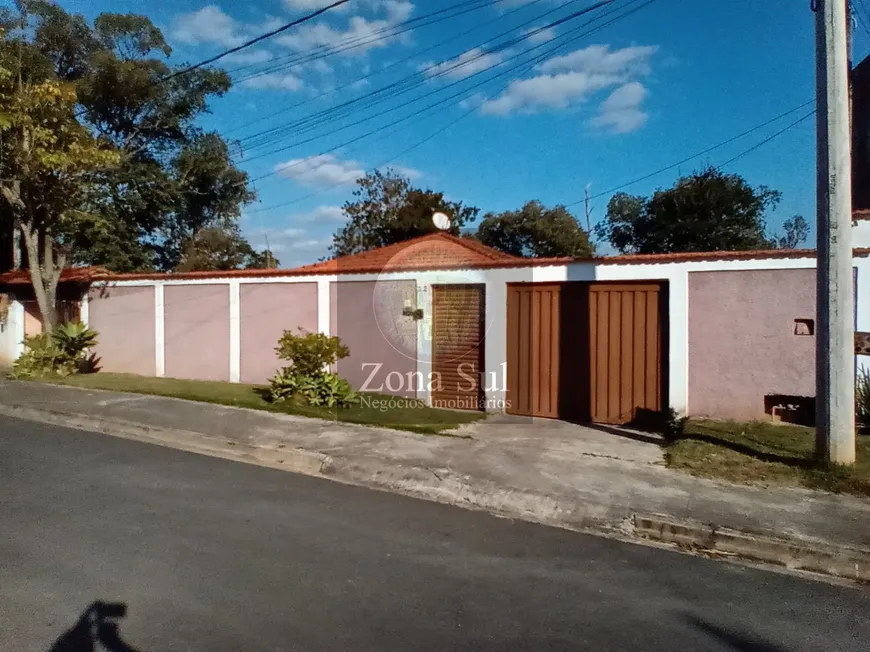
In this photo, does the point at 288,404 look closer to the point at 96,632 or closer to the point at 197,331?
the point at 197,331

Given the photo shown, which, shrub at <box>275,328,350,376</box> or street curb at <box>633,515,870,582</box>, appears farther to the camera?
shrub at <box>275,328,350,376</box>

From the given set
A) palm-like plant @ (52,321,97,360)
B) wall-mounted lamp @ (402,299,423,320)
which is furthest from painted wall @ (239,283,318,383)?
palm-like plant @ (52,321,97,360)

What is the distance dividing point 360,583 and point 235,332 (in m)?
9.78

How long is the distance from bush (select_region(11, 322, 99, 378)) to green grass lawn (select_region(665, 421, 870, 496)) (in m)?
12.1

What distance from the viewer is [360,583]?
13.0ft

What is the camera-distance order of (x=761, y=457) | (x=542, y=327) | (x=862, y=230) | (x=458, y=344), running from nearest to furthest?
(x=761, y=457) → (x=862, y=230) → (x=542, y=327) → (x=458, y=344)

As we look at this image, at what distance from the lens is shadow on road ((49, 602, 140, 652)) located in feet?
10.2

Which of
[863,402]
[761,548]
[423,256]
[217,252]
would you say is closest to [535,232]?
[217,252]

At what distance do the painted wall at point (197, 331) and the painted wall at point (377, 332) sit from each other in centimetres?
279

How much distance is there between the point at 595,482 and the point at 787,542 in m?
1.85

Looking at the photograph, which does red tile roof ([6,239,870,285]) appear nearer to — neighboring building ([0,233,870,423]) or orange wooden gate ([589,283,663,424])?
neighboring building ([0,233,870,423])

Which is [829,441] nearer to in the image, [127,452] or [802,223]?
[127,452]

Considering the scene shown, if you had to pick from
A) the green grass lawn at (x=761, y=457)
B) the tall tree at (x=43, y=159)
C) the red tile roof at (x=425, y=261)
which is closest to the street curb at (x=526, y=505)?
the green grass lawn at (x=761, y=457)

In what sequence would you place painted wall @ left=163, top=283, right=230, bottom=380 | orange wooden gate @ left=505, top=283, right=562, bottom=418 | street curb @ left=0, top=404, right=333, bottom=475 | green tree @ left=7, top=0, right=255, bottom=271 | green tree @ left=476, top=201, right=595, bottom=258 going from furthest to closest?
green tree @ left=476, top=201, right=595, bottom=258 → green tree @ left=7, top=0, right=255, bottom=271 → painted wall @ left=163, top=283, right=230, bottom=380 → orange wooden gate @ left=505, top=283, right=562, bottom=418 → street curb @ left=0, top=404, right=333, bottom=475
